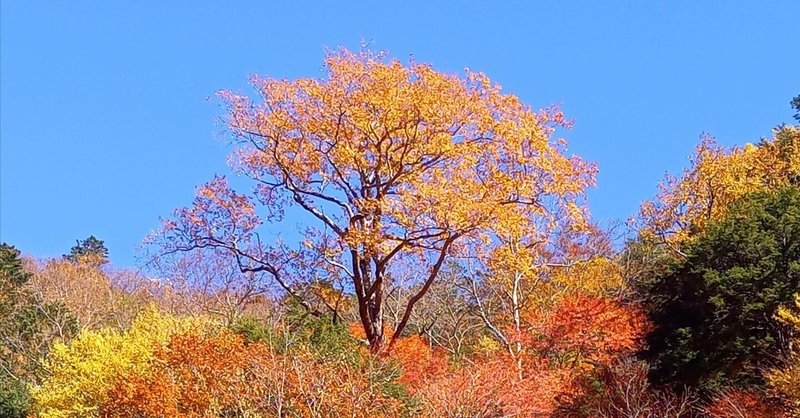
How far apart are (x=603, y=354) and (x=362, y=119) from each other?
8381 millimetres

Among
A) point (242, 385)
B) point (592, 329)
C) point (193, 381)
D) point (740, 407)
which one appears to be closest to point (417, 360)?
point (592, 329)

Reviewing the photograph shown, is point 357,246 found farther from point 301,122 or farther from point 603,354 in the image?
point 603,354

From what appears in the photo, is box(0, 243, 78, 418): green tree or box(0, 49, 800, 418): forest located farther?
box(0, 243, 78, 418): green tree

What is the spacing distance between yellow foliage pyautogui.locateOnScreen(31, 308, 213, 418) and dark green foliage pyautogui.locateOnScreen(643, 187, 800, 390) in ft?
26.4

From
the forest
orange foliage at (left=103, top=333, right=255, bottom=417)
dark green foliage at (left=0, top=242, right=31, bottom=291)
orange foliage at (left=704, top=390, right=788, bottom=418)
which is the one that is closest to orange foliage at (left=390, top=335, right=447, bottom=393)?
the forest

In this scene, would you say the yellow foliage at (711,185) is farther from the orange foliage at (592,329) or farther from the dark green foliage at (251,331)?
the dark green foliage at (251,331)

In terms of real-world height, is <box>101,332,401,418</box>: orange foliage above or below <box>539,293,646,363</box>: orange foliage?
below

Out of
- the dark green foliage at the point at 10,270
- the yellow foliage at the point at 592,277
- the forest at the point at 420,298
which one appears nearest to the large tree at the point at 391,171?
the forest at the point at 420,298

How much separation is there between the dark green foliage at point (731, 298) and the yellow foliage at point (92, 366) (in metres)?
8.04

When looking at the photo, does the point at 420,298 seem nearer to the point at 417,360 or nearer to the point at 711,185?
the point at 417,360

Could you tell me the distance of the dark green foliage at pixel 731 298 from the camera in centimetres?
1484

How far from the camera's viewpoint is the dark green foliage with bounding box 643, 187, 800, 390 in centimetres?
1484

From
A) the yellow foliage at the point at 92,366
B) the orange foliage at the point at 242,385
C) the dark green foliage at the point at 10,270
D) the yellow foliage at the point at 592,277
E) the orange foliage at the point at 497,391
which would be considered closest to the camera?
the orange foliage at the point at 242,385

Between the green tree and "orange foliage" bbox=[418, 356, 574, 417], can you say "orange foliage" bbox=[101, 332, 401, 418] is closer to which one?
"orange foliage" bbox=[418, 356, 574, 417]
